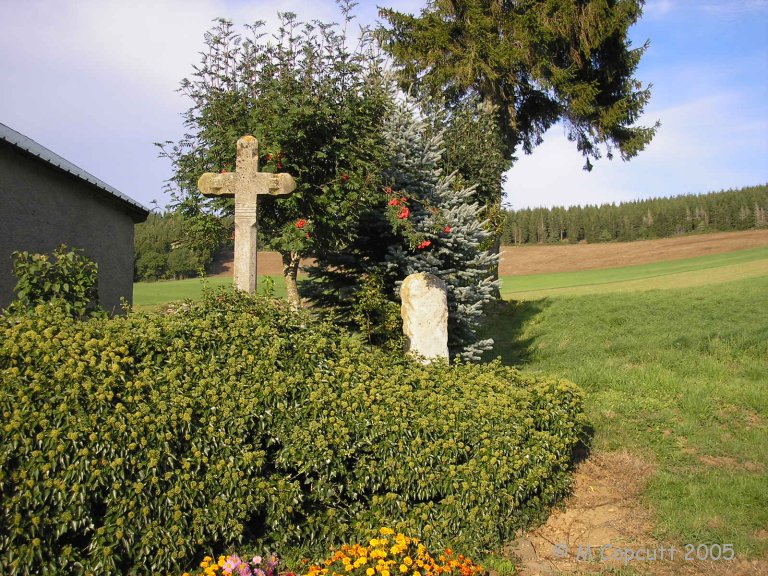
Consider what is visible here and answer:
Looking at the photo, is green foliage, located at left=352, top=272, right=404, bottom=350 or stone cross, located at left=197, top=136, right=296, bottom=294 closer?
stone cross, located at left=197, top=136, right=296, bottom=294

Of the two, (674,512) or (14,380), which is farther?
(674,512)

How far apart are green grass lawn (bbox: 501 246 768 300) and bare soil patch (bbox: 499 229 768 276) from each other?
87.2 inches

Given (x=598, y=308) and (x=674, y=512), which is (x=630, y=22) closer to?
(x=598, y=308)

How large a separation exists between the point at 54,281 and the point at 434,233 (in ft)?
17.5

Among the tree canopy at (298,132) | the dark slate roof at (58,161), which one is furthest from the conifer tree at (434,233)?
the dark slate roof at (58,161)

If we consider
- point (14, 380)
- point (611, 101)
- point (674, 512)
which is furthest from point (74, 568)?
point (611, 101)

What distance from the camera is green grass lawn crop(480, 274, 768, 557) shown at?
17.0 feet

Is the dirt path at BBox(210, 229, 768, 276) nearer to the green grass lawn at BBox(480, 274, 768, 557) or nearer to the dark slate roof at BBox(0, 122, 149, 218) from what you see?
the dark slate roof at BBox(0, 122, 149, 218)

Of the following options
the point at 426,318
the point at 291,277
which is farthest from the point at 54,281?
the point at 291,277

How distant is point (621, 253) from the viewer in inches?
1668

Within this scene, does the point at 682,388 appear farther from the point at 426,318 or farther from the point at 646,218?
the point at 646,218

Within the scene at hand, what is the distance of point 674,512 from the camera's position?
16.7ft

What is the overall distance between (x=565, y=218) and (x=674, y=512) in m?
61.2

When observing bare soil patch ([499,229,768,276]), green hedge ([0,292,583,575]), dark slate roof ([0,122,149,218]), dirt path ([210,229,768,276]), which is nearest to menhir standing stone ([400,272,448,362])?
green hedge ([0,292,583,575])
